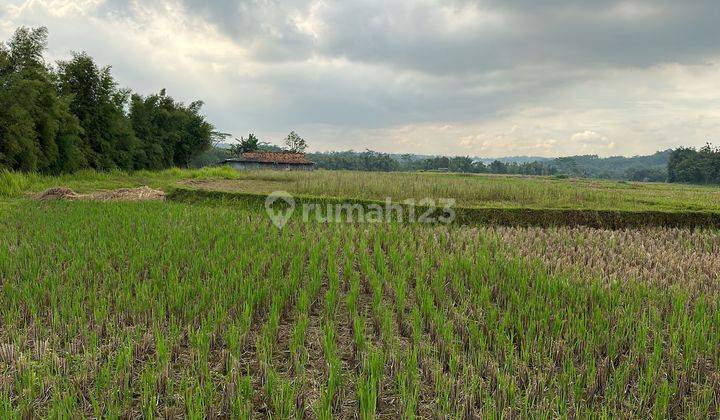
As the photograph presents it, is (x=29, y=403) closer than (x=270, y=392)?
Yes

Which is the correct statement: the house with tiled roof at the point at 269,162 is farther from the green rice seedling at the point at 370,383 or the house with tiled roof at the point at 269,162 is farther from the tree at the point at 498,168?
the green rice seedling at the point at 370,383

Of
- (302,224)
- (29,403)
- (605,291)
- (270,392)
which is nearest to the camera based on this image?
(29,403)

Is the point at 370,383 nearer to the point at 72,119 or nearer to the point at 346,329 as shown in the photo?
the point at 346,329

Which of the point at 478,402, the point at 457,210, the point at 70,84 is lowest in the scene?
the point at 478,402

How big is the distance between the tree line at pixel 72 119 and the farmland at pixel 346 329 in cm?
1023

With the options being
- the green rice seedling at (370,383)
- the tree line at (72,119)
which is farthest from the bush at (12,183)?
the green rice seedling at (370,383)

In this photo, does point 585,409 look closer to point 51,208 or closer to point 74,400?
point 74,400

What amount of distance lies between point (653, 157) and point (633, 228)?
6196 inches

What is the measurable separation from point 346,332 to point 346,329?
6cm

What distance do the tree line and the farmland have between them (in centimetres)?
1023

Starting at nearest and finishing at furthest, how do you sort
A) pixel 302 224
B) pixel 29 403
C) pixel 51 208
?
pixel 29 403
pixel 302 224
pixel 51 208

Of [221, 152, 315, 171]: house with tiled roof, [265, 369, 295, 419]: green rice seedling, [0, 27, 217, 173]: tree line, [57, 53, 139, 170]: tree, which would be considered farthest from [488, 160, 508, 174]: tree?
[265, 369, 295, 419]: green rice seedling

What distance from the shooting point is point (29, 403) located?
2.38 meters

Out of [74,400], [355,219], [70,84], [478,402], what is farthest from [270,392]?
[70,84]
